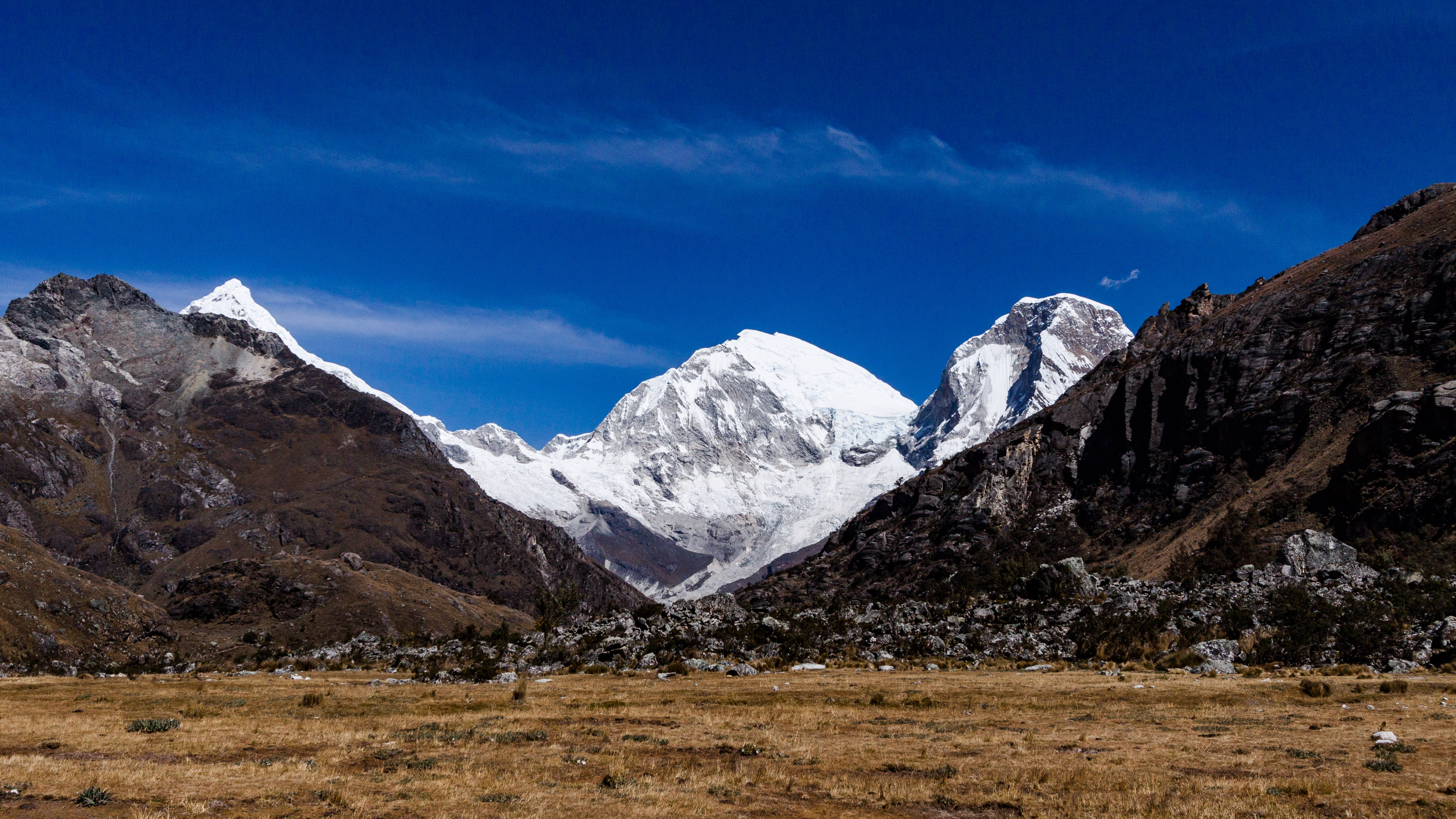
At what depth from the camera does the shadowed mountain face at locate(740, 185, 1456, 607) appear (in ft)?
310

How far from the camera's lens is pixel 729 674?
52656mm

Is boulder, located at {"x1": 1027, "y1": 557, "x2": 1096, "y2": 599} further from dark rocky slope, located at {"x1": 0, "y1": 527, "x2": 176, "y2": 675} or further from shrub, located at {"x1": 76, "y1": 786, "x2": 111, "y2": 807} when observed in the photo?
dark rocky slope, located at {"x1": 0, "y1": 527, "x2": 176, "y2": 675}

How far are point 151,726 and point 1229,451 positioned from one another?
134954 millimetres

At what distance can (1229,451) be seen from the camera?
127 metres

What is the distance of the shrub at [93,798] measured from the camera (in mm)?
18062

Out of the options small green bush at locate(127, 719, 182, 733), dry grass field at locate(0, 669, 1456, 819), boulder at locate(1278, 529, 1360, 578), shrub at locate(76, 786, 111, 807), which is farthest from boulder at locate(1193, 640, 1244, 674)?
shrub at locate(76, 786, 111, 807)

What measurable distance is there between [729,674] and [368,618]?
5116 inches

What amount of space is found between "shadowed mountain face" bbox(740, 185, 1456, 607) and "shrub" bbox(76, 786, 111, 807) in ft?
288

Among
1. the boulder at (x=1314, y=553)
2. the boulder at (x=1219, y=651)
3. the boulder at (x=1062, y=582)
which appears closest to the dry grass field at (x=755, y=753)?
the boulder at (x=1219, y=651)

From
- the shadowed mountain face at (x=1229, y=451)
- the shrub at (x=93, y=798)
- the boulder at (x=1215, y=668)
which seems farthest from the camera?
the shadowed mountain face at (x=1229, y=451)

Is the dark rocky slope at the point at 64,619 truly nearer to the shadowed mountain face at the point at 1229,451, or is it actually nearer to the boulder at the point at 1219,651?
the boulder at the point at 1219,651

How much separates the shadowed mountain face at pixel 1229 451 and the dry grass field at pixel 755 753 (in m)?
57.2

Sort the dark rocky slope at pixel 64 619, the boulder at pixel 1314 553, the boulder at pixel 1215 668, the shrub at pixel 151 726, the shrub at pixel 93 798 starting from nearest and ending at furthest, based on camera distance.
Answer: the shrub at pixel 93 798, the shrub at pixel 151 726, the boulder at pixel 1215 668, the boulder at pixel 1314 553, the dark rocky slope at pixel 64 619

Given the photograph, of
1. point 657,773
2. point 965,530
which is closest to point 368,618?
point 965,530
